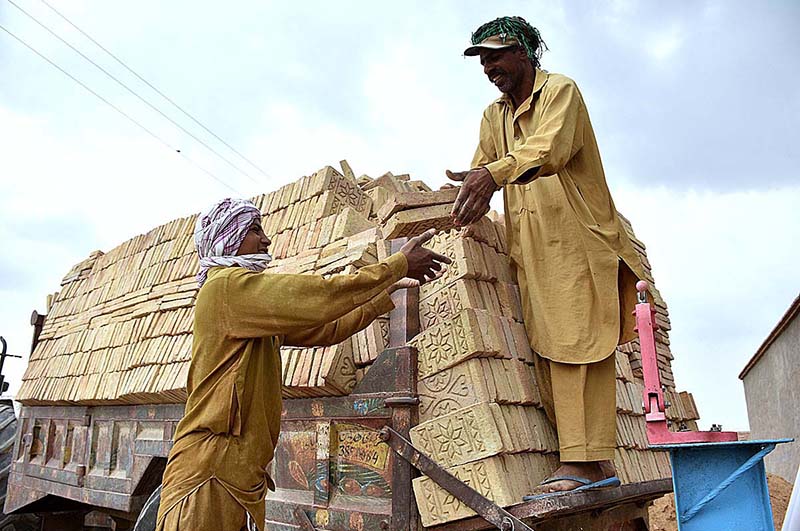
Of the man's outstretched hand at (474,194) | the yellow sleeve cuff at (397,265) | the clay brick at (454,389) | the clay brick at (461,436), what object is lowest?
the clay brick at (461,436)

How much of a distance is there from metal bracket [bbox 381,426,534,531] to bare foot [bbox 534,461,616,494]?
213mm

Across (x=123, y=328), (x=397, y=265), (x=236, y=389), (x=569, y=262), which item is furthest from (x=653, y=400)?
(x=123, y=328)

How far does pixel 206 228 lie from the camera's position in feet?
8.61

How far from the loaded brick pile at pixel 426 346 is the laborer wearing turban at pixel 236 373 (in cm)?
55

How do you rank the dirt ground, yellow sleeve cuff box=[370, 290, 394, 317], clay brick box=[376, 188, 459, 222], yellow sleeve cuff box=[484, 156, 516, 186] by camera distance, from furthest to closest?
the dirt ground
clay brick box=[376, 188, 459, 222]
yellow sleeve cuff box=[370, 290, 394, 317]
yellow sleeve cuff box=[484, 156, 516, 186]

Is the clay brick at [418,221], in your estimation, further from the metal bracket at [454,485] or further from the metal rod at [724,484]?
the metal rod at [724,484]

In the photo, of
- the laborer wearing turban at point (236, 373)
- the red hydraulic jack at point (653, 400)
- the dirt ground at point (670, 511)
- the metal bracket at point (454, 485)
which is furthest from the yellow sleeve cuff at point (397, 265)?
the dirt ground at point (670, 511)

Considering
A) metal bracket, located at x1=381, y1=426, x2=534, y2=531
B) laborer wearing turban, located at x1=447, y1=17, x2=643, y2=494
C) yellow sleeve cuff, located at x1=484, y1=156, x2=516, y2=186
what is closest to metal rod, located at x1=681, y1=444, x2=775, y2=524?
laborer wearing turban, located at x1=447, y1=17, x2=643, y2=494

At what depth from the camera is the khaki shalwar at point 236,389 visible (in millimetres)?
2240

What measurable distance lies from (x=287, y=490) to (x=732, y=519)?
2.05 meters

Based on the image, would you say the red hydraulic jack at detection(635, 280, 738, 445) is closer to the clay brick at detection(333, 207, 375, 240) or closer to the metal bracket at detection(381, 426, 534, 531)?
the metal bracket at detection(381, 426, 534, 531)

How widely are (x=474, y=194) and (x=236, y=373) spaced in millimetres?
1127

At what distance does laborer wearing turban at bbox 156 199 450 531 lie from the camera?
224 cm

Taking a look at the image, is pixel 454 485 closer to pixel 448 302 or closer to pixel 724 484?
pixel 448 302
